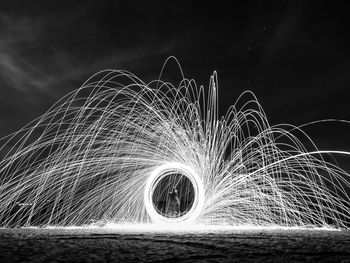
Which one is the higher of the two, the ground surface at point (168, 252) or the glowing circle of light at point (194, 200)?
the glowing circle of light at point (194, 200)

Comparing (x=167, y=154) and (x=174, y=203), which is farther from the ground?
(x=167, y=154)

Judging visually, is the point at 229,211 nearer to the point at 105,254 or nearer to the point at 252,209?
the point at 252,209

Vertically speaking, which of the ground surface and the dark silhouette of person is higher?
the dark silhouette of person

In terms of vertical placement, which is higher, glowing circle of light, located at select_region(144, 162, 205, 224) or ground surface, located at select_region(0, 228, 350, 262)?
glowing circle of light, located at select_region(144, 162, 205, 224)

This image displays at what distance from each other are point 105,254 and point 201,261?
1.62 m

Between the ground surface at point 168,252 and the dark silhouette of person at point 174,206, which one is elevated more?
the dark silhouette of person at point 174,206

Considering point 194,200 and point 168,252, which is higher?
point 194,200

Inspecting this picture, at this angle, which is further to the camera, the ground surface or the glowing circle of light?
the glowing circle of light

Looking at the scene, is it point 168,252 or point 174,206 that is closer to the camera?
point 168,252

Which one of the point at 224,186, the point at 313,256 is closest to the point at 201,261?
the point at 313,256

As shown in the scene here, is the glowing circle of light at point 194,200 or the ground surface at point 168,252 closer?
the ground surface at point 168,252

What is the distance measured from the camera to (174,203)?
728 inches

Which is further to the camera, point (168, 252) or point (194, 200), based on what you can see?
point (194, 200)

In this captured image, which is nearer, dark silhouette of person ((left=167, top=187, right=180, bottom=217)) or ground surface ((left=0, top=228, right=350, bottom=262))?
ground surface ((left=0, top=228, right=350, bottom=262))
